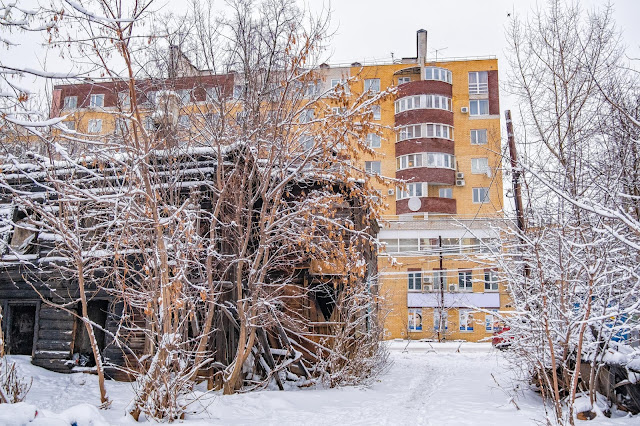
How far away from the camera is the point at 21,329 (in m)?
15.3

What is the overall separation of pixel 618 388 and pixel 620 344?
93 cm

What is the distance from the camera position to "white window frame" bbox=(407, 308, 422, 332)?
39625 mm

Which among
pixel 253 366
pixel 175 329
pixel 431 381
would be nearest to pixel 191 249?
pixel 175 329

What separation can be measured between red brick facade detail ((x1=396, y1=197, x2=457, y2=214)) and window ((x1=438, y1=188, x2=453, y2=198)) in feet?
2.67

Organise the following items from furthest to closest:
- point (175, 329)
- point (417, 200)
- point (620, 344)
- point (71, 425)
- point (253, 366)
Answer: point (417, 200) → point (253, 366) → point (620, 344) → point (175, 329) → point (71, 425)

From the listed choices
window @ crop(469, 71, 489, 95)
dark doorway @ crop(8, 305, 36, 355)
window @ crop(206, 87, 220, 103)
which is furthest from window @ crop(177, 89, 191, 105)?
window @ crop(469, 71, 489, 95)

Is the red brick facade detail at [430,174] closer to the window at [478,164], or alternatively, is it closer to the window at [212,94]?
the window at [478,164]

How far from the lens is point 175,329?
9.01 metres

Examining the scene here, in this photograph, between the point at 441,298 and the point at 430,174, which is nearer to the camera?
the point at 441,298

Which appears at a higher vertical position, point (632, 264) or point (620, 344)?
point (632, 264)

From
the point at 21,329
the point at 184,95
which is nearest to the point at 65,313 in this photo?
the point at 21,329

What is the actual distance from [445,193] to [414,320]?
946 centimetres

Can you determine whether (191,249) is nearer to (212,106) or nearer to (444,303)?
(212,106)

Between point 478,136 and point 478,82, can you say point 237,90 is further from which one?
point 478,82
